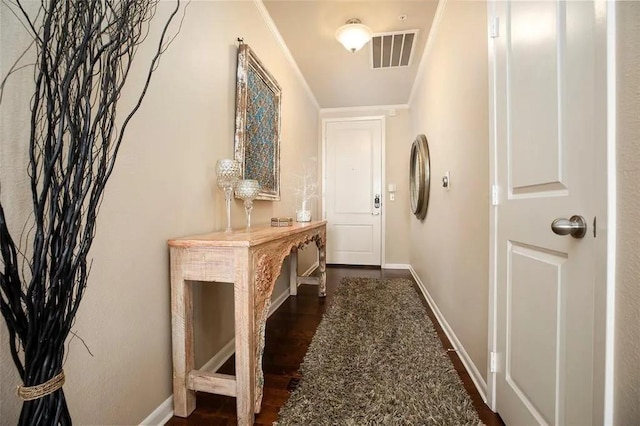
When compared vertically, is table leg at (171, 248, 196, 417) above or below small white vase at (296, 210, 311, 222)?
below

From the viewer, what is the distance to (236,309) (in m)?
1.15

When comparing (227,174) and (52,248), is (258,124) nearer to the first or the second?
(227,174)

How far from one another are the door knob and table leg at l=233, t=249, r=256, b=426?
105 centimetres

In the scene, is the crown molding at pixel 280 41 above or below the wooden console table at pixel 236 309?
above

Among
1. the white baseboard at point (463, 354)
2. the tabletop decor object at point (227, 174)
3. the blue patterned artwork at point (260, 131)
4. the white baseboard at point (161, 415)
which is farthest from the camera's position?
the blue patterned artwork at point (260, 131)

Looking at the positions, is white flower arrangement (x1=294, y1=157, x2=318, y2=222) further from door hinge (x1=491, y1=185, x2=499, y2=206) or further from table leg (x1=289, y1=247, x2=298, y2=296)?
door hinge (x1=491, y1=185, x2=499, y2=206)

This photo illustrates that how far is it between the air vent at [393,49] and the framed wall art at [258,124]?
113 cm

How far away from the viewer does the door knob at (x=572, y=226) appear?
0.73 meters

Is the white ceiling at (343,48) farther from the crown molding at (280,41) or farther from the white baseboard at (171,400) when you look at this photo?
the white baseboard at (171,400)

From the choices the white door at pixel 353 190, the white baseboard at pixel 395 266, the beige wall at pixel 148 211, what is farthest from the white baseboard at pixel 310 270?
the beige wall at pixel 148 211

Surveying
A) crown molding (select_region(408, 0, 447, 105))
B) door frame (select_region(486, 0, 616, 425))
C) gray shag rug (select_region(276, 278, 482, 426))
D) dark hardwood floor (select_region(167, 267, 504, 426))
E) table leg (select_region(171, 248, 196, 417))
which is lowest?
dark hardwood floor (select_region(167, 267, 504, 426))

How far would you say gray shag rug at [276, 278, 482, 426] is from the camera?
3.97 feet

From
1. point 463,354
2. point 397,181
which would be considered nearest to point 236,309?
point 463,354

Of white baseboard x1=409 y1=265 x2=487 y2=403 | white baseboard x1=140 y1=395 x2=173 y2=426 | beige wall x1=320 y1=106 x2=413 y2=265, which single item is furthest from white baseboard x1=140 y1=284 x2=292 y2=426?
beige wall x1=320 y1=106 x2=413 y2=265
